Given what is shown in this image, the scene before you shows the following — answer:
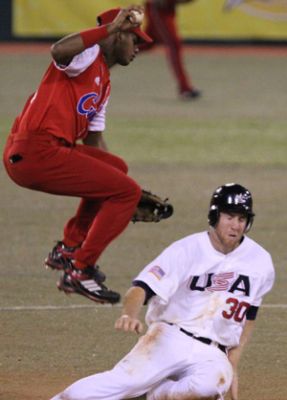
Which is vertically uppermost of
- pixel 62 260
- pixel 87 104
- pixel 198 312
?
pixel 87 104

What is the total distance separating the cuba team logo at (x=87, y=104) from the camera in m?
7.91

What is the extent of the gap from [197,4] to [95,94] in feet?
61.2

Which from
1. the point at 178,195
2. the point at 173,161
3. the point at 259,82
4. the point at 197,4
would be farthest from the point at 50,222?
the point at 197,4

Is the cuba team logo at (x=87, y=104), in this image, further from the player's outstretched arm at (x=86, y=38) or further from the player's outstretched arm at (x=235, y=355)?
the player's outstretched arm at (x=235, y=355)

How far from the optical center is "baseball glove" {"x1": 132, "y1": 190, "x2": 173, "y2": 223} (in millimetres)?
8344

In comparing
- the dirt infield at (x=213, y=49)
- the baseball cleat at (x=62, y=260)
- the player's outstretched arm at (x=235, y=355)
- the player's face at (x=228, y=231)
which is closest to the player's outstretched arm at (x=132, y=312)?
the player's face at (x=228, y=231)

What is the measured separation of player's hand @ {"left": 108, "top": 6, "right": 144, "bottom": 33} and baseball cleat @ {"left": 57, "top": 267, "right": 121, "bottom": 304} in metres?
1.61

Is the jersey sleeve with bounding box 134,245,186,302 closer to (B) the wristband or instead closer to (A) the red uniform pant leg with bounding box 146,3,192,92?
(B) the wristband

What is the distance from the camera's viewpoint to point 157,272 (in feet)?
23.0

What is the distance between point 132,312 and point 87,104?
178 cm

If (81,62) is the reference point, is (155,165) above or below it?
below

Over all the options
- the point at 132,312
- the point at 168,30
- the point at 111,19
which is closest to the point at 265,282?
the point at 132,312

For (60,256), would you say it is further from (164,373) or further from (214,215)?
(214,215)

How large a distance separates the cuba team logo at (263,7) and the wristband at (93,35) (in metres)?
18.7
